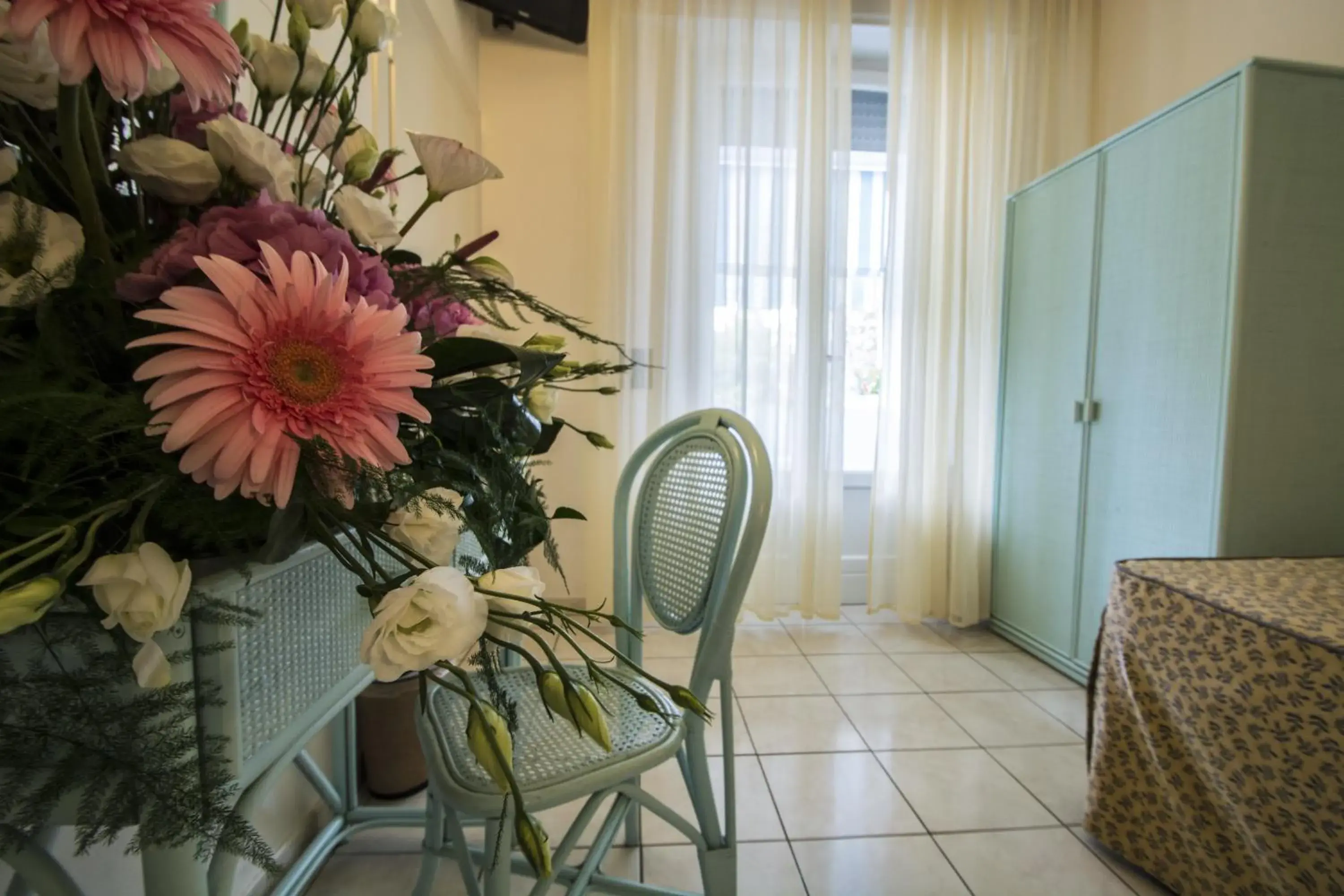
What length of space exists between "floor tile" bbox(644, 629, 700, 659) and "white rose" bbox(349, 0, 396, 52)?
2.08 m

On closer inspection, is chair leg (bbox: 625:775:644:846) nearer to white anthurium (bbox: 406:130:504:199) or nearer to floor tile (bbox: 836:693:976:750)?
floor tile (bbox: 836:693:976:750)

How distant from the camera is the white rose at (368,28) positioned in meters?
0.53

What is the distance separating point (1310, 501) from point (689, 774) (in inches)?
73.3

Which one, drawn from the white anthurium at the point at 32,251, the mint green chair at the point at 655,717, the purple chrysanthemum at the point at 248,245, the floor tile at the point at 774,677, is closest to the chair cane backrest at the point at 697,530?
the mint green chair at the point at 655,717

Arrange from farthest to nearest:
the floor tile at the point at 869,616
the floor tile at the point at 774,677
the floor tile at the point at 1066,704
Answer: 1. the floor tile at the point at 869,616
2. the floor tile at the point at 774,677
3. the floor tile at the point at 1066,704

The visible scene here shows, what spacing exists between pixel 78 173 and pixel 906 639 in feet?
9.21

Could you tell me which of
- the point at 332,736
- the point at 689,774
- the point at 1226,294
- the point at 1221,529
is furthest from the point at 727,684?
the point at 1226,294

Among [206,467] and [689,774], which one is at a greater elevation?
[206,467]

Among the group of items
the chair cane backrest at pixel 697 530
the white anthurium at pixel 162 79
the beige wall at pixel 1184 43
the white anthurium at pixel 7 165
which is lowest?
the chair cane backrest at pixel 697 530

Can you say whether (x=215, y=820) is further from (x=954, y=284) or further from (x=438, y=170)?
(x=954, y=284)

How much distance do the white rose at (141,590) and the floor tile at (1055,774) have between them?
6.05ft

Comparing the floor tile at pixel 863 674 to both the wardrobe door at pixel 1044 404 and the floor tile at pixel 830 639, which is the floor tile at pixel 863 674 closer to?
the floor tile at pixel 830 639

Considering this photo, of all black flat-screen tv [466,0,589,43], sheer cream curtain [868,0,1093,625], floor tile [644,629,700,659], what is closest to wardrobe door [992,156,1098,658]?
sheer cream curtain [868,0,1093,625]

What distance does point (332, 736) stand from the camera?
1.44 m
